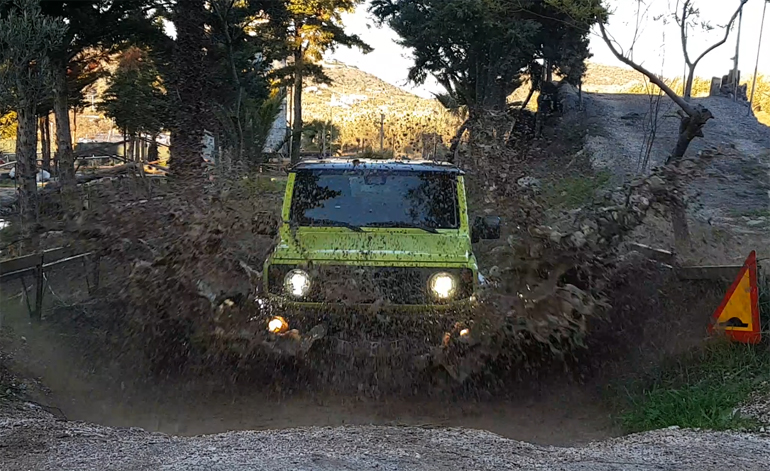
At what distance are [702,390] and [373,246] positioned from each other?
279 centimetres

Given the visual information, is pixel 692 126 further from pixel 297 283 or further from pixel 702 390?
pixel 297 283

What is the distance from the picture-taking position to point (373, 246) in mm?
6312

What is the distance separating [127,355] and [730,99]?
30.0 meters

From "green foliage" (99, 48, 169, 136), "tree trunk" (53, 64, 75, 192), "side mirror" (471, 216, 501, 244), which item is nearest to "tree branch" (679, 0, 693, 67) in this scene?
"side mirror" (471, 216, 501, 244)

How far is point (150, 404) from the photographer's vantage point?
633cm

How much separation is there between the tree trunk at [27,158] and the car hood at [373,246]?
6.34 m

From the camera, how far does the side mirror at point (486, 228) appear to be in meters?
6.75

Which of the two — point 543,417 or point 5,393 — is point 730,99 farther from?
point 5,393

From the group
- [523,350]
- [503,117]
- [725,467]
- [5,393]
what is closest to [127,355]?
[5,393]

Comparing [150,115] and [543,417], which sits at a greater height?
[150,115]

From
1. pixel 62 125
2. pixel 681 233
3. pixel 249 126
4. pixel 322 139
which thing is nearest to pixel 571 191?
pixel 681 233

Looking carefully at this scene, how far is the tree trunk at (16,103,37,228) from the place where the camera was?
446 inches

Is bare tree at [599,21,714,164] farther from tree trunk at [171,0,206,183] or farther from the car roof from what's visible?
tree trunk at [171,0,206,183]

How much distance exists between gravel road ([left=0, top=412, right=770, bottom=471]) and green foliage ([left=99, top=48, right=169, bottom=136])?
25.8 m
